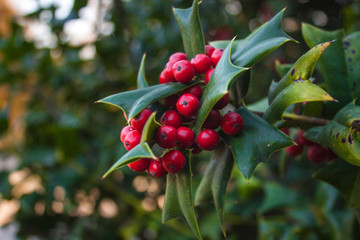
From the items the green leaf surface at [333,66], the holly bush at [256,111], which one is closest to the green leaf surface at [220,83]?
the holly bush at [256,111]

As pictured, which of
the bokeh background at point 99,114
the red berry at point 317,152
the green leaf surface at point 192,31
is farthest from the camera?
the bokeh background at point 99,114

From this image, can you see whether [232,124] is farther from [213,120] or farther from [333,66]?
[333,66]

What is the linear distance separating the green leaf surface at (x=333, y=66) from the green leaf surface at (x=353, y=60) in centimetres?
1

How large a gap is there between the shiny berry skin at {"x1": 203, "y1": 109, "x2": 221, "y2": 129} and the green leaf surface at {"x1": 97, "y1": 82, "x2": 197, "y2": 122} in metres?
0.08

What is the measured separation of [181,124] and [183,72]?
11cm

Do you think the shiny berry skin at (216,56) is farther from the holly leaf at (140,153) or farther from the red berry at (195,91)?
the holly leaf at (140,153)

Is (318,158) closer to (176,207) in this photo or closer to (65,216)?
(176,207)

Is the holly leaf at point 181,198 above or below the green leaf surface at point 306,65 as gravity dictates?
below

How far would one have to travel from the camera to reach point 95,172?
2303 millimetres

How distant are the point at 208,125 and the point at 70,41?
2.00m

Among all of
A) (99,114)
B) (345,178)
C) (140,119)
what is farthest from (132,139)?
(99,114)

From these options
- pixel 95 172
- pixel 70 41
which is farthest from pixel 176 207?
pixel 70 41

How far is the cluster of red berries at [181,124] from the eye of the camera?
625 millimetres

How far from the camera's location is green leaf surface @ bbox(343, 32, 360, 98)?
31.8 inches
